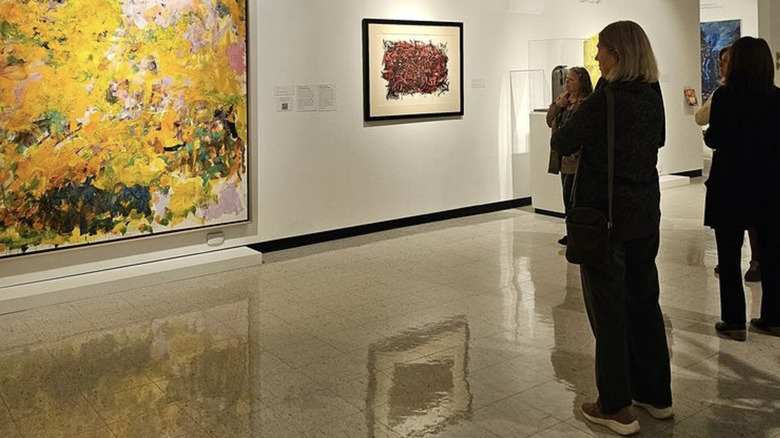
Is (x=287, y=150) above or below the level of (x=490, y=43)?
below

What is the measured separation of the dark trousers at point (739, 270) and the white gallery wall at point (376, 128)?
15.9ft

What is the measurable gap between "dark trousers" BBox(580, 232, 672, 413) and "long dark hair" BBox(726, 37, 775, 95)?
1701 millimetres

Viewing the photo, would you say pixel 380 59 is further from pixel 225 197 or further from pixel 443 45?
pixel 225 197

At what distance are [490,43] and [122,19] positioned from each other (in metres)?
5.14

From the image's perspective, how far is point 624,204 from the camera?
3549mm

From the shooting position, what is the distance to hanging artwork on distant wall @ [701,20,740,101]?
56.6 ft

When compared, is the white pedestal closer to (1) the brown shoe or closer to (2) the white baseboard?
(2) the white baseboard

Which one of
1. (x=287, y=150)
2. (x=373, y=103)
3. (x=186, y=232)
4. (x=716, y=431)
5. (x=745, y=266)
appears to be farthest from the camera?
(x=373, y=103)

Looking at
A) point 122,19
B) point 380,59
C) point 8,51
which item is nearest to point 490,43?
point 380,59

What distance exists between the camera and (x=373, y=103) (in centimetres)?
912

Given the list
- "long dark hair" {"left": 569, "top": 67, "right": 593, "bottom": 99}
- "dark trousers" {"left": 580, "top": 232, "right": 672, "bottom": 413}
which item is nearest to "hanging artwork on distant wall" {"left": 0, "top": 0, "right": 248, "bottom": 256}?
"long dark hair" {"left": 569, "top": 67, "right": 593, "bottom": 99}

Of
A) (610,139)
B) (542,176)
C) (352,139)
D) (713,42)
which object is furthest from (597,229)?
(713,42)

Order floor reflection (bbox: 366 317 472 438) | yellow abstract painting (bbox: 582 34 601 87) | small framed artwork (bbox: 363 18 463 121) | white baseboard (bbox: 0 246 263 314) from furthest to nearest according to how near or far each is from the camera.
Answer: yellow abstract painting (bbox: 582 34 601 87), small framed artwork (bbox: 363 18 463 121), white baseboard (bbox: 0 246 263 314), floor reflection (bbox: 366 317 472 438)

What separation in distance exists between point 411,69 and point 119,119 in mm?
3788
